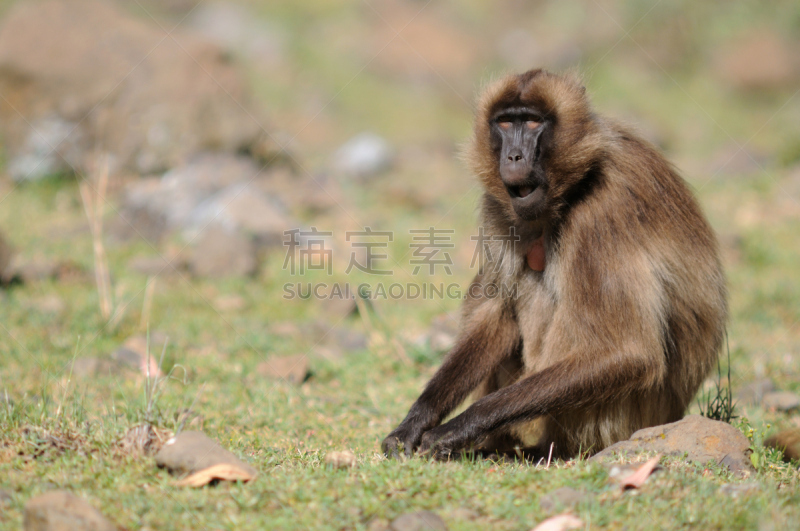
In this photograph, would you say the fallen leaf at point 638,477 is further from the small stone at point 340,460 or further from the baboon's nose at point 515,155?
the baboon's nose at point 515,155

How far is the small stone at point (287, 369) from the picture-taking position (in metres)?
5.38

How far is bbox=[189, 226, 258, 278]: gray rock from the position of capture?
24.6 ft

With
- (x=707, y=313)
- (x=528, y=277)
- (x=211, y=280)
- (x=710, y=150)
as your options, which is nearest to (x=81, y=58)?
(x=211, y=280)

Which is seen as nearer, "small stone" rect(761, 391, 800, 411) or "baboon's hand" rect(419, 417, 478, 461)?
"baboon's hand" rect(419, 417, 478, 461)

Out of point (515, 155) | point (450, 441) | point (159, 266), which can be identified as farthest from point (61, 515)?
point (159, 266)

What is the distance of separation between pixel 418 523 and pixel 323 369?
3.15 meters

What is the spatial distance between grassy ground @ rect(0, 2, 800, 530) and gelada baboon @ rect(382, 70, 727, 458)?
17.5 inches

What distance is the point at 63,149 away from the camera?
30.8ft

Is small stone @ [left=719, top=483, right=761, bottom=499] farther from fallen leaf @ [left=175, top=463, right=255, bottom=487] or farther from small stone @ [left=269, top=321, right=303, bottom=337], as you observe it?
small stone @ [left=269, top=321, right=303, bottom=337]

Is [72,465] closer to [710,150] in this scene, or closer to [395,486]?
[395,486]

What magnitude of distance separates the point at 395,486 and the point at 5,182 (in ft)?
27.9

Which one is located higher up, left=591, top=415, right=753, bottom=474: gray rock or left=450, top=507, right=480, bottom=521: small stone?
left=591, top=415, right=753, bottom=474: gray rock

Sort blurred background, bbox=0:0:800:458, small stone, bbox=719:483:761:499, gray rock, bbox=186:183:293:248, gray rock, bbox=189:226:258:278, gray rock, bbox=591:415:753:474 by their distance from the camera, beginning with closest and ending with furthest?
small stone, bbox=719:483:761:499 → gray rock, bbox=591:415:753:474 → blurred background, bbox=0:0:800:458 → gray rock, bbox=189:226:258:278 → gray rock, bbox=186:183:293:248

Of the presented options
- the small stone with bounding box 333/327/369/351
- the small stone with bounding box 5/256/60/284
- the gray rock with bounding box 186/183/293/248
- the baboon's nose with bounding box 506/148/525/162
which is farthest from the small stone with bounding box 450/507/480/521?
the gray rock with bounding box 186/183/293/248
